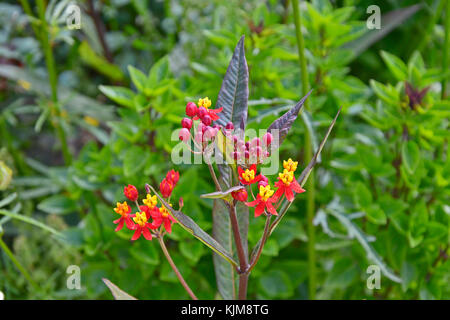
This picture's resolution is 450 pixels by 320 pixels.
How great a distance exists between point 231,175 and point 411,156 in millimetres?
323

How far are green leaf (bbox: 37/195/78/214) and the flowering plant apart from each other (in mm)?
364

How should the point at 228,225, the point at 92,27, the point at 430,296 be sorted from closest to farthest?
the point at 228,225, the point at 430,296, the point at 92,27

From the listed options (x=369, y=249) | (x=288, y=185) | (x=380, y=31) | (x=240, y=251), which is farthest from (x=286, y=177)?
(x=380, y=31)

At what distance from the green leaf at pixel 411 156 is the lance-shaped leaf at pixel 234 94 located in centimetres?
31

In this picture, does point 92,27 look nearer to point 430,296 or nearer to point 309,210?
point 309,210

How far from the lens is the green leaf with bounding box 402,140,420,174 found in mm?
702

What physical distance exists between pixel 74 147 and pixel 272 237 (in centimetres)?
82

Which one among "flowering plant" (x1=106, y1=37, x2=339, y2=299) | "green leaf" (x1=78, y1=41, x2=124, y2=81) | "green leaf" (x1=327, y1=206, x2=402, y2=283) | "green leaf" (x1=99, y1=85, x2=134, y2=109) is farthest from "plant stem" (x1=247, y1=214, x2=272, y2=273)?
"green leaf" (x1=78, y1=41, x2=124, y2=81)

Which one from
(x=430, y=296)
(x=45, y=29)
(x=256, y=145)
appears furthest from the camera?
(x=45, y=29)

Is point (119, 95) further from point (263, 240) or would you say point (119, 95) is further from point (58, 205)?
point (263, 240)

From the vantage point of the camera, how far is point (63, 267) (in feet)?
3.11

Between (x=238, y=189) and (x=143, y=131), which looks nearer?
(x=238, y=189)
